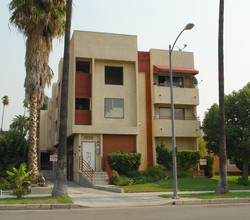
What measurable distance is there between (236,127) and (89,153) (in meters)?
11.9

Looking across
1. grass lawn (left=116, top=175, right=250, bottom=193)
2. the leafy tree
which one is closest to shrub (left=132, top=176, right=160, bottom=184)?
grass lawn (left=116, top=175, right=250, bottom=193)

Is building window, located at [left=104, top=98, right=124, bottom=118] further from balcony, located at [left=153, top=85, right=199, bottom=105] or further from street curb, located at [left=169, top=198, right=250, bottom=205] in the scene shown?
street curb, located at [left=169, top=198, right=250, bottom=205]

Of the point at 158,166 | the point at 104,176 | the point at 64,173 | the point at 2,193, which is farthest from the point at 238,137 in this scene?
the point at 2,193

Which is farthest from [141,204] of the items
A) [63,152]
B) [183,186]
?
[183,186]

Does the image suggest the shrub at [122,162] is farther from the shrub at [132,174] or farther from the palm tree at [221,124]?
the palm tree at [221,124]

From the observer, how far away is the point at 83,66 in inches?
1128

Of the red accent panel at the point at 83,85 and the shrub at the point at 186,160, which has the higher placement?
the red accent panel at the point at 83,85

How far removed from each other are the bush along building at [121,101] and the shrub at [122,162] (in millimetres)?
926

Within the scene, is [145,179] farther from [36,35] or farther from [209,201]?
[36,35]

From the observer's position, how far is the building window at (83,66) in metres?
28.3

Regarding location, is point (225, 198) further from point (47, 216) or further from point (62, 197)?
point (47, 216)

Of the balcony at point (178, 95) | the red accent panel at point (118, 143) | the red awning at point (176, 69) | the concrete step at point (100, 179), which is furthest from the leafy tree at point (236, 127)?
the concrete step at point (100, 179)

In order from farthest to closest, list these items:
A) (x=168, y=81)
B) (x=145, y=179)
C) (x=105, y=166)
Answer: (x=168, y=81) → (x=105, y=166) → (x=145, y=179)

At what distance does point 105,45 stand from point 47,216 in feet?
62.3
